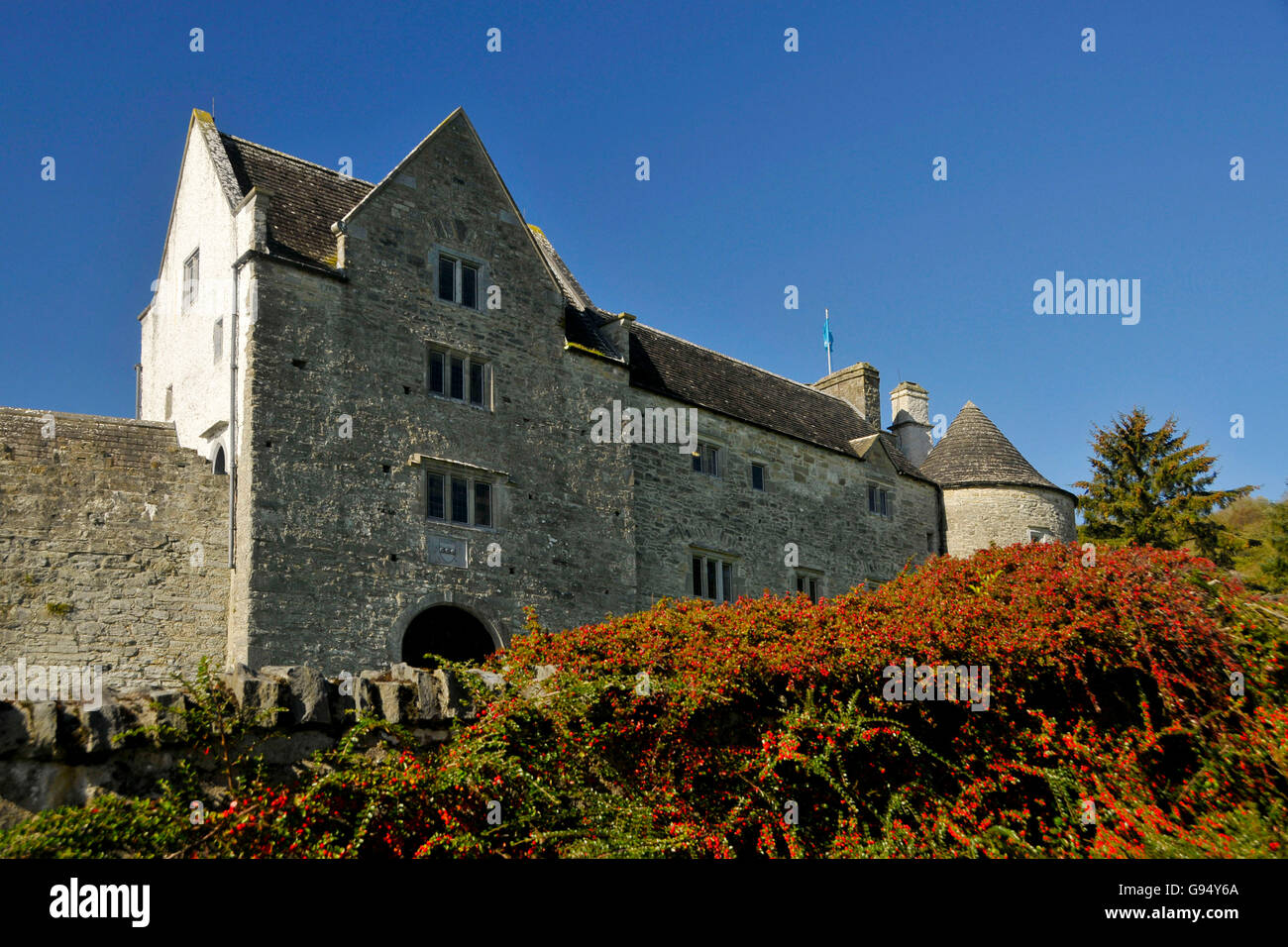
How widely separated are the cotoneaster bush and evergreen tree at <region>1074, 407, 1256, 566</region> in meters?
29.3

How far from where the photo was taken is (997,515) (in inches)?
1185

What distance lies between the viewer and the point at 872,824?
35.7ft

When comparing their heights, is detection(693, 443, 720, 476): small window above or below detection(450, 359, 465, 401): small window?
below

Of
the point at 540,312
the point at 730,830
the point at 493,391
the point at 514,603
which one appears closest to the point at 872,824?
the point at 730,830

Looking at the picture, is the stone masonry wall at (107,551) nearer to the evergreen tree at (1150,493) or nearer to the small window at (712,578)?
the small window at (712,578)

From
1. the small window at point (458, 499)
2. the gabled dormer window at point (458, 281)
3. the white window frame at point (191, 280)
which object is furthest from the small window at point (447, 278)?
the white window frame at point (191, 280)

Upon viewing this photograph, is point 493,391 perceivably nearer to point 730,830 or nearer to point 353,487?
point 353,487

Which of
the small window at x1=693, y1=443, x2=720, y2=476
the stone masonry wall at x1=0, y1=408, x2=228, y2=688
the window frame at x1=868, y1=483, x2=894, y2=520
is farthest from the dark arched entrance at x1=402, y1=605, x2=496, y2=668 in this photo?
the window frame at x1=868, y1=483, x2=894, y2=520

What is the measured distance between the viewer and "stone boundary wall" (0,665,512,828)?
7621mm

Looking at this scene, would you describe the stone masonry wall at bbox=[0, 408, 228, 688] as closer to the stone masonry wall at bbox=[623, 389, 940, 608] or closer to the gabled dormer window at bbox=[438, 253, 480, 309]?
the gabled dormer window at bbox=[438, 253, 480, 309]

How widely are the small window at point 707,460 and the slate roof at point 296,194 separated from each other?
8.71 m

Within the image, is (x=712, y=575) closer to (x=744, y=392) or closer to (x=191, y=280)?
(x=744, y=392)

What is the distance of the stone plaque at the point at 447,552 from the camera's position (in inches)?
723

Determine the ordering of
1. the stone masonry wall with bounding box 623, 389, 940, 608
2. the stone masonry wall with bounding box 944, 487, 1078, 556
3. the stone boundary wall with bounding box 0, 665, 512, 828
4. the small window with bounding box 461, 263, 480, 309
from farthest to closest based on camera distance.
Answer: the stone masonry wall with bounding box 944, 487, 1078, 556
the stone masonry wall with bounding box 623, 389, 940, 608
the small window with bounding box 461, 263, 480, 309
the stone boundary wall with bounding box 0, 665, 512, 828
